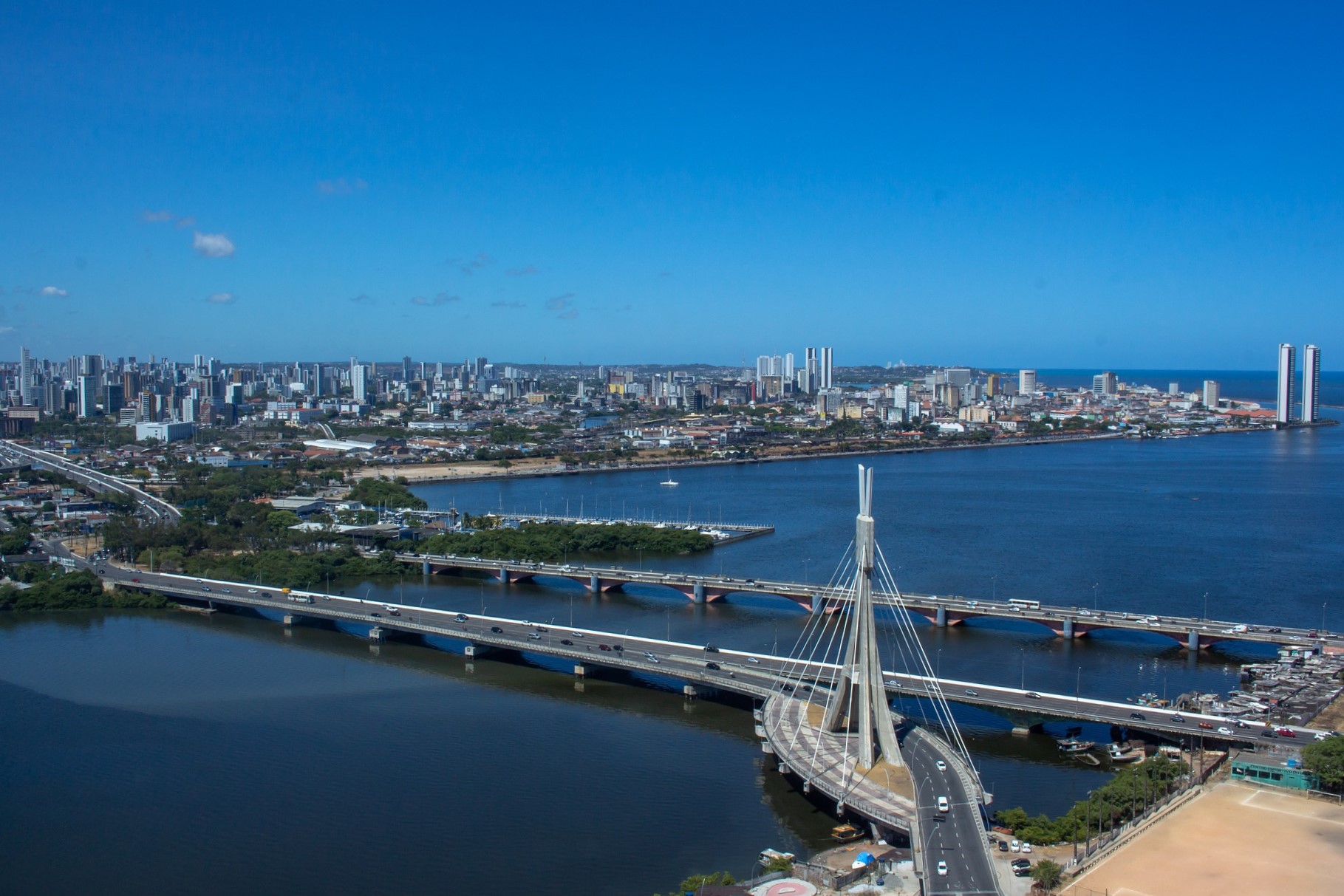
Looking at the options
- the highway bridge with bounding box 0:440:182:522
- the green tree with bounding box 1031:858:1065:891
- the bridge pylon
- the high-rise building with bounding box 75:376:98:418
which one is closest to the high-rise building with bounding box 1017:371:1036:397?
the high-rise building with bounding box 75:376:98:418

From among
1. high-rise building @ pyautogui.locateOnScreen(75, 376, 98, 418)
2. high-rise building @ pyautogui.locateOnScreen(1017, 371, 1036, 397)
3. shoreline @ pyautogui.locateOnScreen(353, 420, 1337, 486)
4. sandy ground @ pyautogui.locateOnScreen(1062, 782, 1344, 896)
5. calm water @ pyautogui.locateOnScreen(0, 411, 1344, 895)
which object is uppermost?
high-rise building @ pyautogui.locateOnScreen(1017, 371, 1036, 397)

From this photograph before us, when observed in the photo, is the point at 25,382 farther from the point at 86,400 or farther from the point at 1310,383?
the point at 1310,383

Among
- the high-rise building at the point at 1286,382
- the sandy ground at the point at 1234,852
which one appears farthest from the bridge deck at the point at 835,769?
the high-rise building at the point at 1286,382

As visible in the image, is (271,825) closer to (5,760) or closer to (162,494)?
(5,760)

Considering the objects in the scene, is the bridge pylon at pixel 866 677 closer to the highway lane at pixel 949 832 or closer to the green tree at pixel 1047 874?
the highway lane at pixel 949 832

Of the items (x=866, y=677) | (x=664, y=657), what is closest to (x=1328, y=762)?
(x=866, y=677)

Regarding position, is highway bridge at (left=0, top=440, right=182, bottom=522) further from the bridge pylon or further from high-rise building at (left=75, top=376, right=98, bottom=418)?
the bridge pylon
